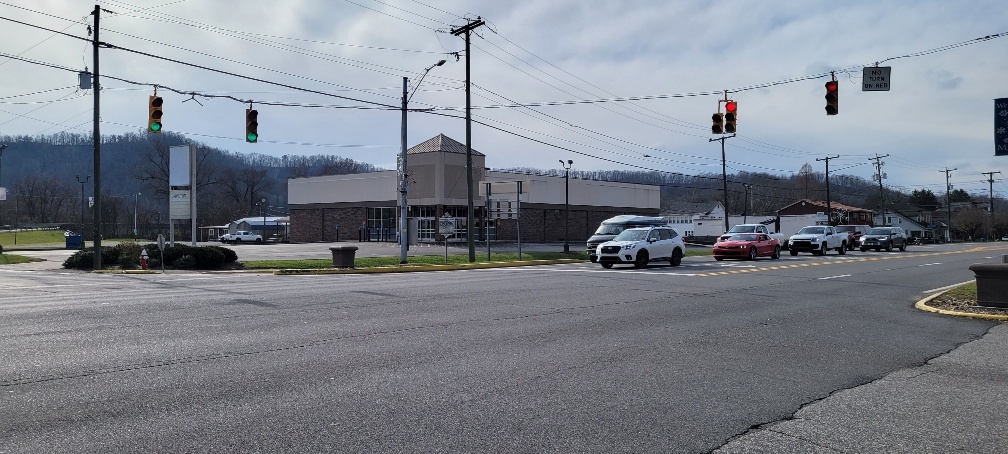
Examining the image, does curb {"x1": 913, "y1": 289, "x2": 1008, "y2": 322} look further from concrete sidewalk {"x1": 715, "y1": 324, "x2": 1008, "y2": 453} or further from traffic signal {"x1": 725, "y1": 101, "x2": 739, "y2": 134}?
traffic signal {"x1": 725, "y1": 101, "x2": 739, "y2": 134}

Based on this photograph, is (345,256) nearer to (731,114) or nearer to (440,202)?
(731,114)

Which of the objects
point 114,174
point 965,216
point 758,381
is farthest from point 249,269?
point 114,174

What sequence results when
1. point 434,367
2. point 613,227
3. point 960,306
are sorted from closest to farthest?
point 434,367 → point 960,306 → point 613,227

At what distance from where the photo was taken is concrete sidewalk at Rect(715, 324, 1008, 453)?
16.8ft

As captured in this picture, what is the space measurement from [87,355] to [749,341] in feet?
27.5

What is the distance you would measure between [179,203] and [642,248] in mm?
21745

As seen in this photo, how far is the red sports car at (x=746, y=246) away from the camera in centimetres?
3203

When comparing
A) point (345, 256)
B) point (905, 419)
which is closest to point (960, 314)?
point (905, 419)

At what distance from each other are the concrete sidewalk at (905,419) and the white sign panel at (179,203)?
32015 millimetres

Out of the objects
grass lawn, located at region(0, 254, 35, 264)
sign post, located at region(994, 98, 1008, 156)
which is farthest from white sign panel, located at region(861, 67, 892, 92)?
grass lawn, located at region(0, 254, 35, 264)

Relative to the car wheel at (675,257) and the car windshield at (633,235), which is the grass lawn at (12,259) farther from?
the car wheel at (675,257)

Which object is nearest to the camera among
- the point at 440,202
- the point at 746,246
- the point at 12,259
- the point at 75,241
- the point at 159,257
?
the point at 159,257

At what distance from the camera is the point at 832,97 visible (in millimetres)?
20812

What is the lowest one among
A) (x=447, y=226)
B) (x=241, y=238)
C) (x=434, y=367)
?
(x=434, y=367)
